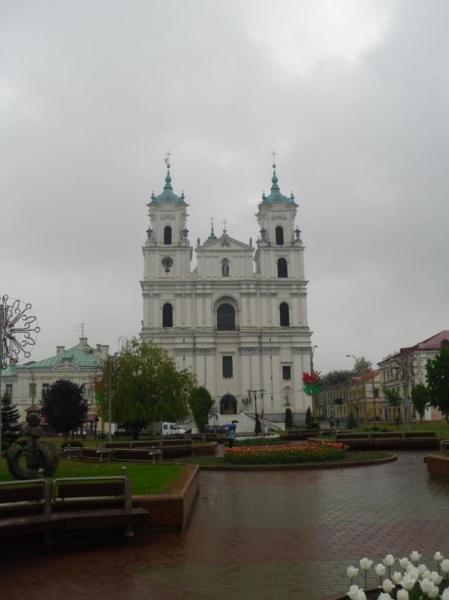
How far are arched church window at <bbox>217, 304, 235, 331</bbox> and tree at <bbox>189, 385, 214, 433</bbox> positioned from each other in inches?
544

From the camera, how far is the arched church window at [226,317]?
7406 centimetres

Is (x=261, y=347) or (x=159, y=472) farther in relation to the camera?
(x=261, y=347)

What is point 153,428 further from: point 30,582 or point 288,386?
point 30,582

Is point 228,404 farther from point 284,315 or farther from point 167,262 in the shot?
point 167,262

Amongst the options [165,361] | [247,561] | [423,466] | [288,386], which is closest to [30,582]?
[247,561]

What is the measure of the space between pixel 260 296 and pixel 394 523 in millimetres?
62699

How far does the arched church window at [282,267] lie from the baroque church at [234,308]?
0.12 m

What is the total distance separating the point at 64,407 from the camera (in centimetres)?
4788

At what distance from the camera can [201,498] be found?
1474 cm

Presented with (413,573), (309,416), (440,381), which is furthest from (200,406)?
(413,573)

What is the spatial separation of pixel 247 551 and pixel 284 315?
65.0m

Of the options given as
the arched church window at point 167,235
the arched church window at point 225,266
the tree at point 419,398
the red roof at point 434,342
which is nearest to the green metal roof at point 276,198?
the arched church window at point 225,266

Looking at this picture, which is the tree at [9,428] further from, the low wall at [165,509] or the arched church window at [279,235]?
the arched church window at [279,235]

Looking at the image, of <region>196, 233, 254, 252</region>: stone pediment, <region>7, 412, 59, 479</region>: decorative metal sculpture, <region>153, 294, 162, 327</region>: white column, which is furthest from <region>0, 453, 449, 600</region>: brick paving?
<region>196, 233, 254, 252</region>: stone pediment
